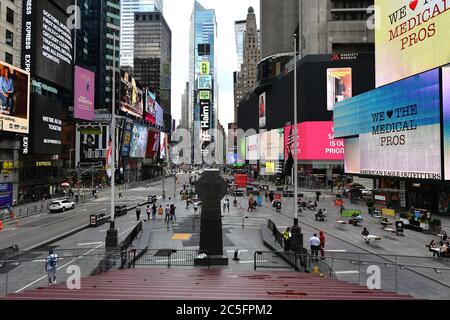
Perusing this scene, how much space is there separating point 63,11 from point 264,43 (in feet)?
323

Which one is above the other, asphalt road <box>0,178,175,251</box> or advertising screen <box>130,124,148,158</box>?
advertising screen <box>130,124,148,158</box>

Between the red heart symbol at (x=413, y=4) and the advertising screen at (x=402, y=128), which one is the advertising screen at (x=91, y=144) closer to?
the advertising screen at (x=402, y=128)

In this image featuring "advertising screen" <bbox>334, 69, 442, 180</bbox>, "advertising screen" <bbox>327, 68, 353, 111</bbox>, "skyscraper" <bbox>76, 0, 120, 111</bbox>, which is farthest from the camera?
"skyscraper" <bbox>76, 0, 120, 111</bbox>

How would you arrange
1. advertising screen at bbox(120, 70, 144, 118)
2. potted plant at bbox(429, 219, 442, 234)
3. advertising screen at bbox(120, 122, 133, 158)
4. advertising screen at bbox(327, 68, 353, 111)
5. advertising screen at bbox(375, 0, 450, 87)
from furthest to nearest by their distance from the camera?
advertising screen at bbox(120, 70, 144, 118) < advertising screen at bbox(120, 122, 133, 158) < advertising screen at bbox(327, 68, 353, 111) < advertising screen at bbox(375, 0, 450, 87) < potted plant at bbox(429, 219, 442, 234)

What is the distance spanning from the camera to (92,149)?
85812 mm

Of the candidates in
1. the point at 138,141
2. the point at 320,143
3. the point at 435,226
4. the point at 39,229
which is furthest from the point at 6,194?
the point at 320,143

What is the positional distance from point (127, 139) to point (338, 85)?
188 feet

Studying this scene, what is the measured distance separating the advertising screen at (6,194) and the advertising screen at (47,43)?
1652 centimetres

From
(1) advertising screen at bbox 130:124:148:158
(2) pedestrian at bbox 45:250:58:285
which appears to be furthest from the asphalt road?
(1) advertising screen at bbox 130:124:148:158

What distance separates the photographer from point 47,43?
54344mm

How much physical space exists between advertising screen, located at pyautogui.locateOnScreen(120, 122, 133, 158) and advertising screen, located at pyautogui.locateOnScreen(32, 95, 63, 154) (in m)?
35.6

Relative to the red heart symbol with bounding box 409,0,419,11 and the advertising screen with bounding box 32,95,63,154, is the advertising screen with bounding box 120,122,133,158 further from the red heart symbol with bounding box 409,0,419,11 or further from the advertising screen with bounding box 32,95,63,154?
the red heart symbol with bounding box 409,0,419,11

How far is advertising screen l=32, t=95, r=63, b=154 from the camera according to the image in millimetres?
52125
